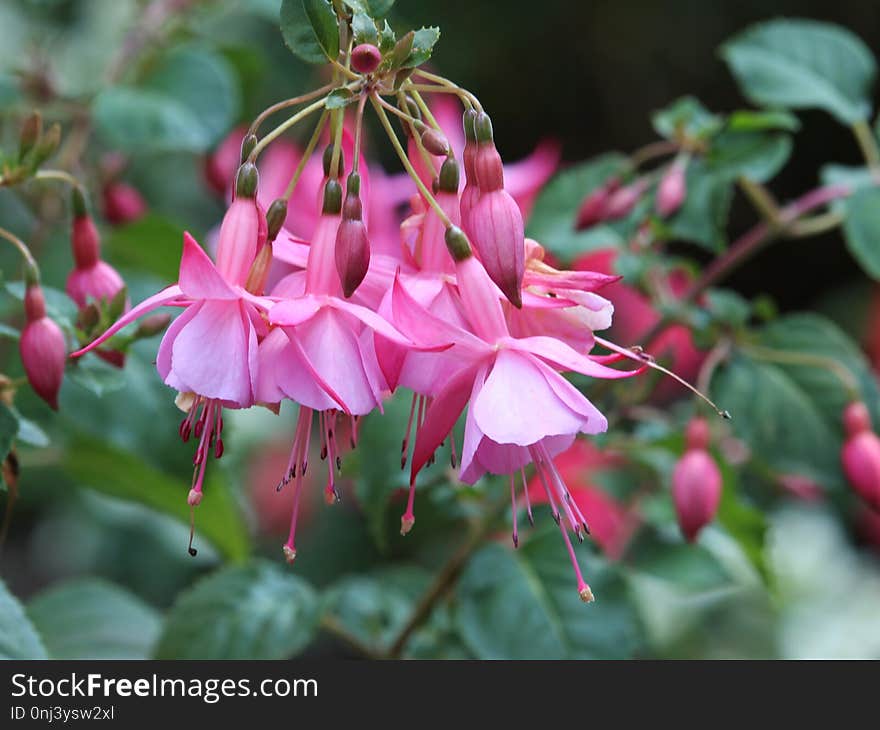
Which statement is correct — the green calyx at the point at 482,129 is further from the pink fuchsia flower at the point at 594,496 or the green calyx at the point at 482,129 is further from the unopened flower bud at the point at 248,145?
the pink fuchsia flower at the point at 594,496

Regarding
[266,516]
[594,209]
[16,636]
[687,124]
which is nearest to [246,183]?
[16,636]

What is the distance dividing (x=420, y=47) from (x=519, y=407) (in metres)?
0.19

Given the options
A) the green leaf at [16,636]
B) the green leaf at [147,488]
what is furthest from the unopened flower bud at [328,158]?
the green leaf at [147,488]

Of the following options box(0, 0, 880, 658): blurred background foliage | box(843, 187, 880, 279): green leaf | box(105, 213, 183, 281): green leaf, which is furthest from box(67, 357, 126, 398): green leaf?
box(843, 187, 880, 279): green leaf

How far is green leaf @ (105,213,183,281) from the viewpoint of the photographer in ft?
3.47

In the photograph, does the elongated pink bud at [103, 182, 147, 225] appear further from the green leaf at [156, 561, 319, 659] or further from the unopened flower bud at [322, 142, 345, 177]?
the unopened flower bud at [322, 142, 345, 177]

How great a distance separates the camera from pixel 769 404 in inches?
36.5

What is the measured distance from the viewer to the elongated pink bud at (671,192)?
2.96 ft

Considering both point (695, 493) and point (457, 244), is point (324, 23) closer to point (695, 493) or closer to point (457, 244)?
point (457, 244)

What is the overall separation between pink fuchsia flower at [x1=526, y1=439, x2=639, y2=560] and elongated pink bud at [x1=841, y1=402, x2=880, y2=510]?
287 millimetres

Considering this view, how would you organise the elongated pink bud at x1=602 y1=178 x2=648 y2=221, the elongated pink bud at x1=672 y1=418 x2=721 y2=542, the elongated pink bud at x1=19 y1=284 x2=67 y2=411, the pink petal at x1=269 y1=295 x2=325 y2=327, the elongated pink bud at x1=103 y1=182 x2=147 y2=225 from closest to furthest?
the pink petal at x1=269 y1=295 x2=325 y2=327 → the elongated pink bud at x1=19 y1=284 x2=67 y2=411 → the elongated pink bud at x1=672 y1=418 x2=721 y2=542 → the elongated pink bud at x1=602 y1=178 x2=648 y2=221 → the elongated pink bud at x1=103 y1=182 x2=147 y2=225

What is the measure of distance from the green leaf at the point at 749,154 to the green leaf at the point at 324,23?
437mm

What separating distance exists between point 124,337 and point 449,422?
0.25 m
